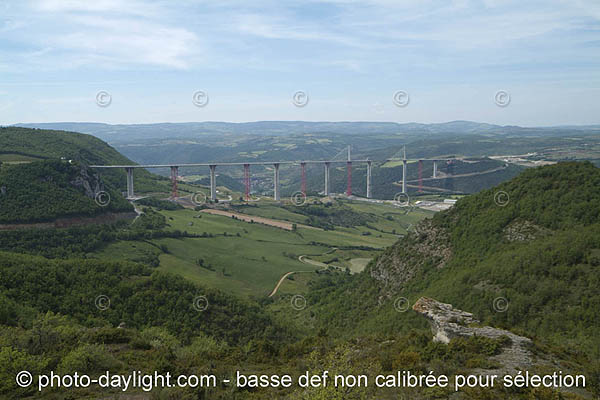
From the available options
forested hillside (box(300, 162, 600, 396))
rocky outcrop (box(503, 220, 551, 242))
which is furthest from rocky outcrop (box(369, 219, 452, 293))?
rocky outcrop (box(503, 220, 551, 242))

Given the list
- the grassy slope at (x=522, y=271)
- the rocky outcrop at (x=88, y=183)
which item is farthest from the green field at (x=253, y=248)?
the grassy slope at (x=522, y=271)

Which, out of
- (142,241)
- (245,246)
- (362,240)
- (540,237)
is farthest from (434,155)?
(540,237)

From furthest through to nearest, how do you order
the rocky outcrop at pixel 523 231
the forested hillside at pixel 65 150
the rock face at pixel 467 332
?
the forested hillside at pixel 65 150
the rocky outcrop at pixel 523 231
the rock face at pixel 467 332

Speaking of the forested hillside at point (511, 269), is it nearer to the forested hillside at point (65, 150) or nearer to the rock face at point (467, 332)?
the rock face at point (467, 332)

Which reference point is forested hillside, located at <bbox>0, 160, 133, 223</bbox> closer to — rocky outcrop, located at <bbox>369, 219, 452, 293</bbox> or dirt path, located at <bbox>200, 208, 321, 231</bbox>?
dirt path, located at <bbox>200, 208, 321, 231</bbox>

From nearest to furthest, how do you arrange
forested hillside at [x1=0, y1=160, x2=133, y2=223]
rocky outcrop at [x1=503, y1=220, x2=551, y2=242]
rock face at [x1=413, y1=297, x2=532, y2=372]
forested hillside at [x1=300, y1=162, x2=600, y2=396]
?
rock face at [x1=413, y1=297, x2=532, y2=372] < forested hillside at [x1=300, y1=162, x2=600, y2=396] < rocky outcrop at [x1=503, y1=220, x2=551, y2=242] < forested hillside at [x1=0, y1=160, x2=133, y2=223]

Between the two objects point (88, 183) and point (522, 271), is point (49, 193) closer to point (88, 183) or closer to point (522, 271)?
point (88, 183)
